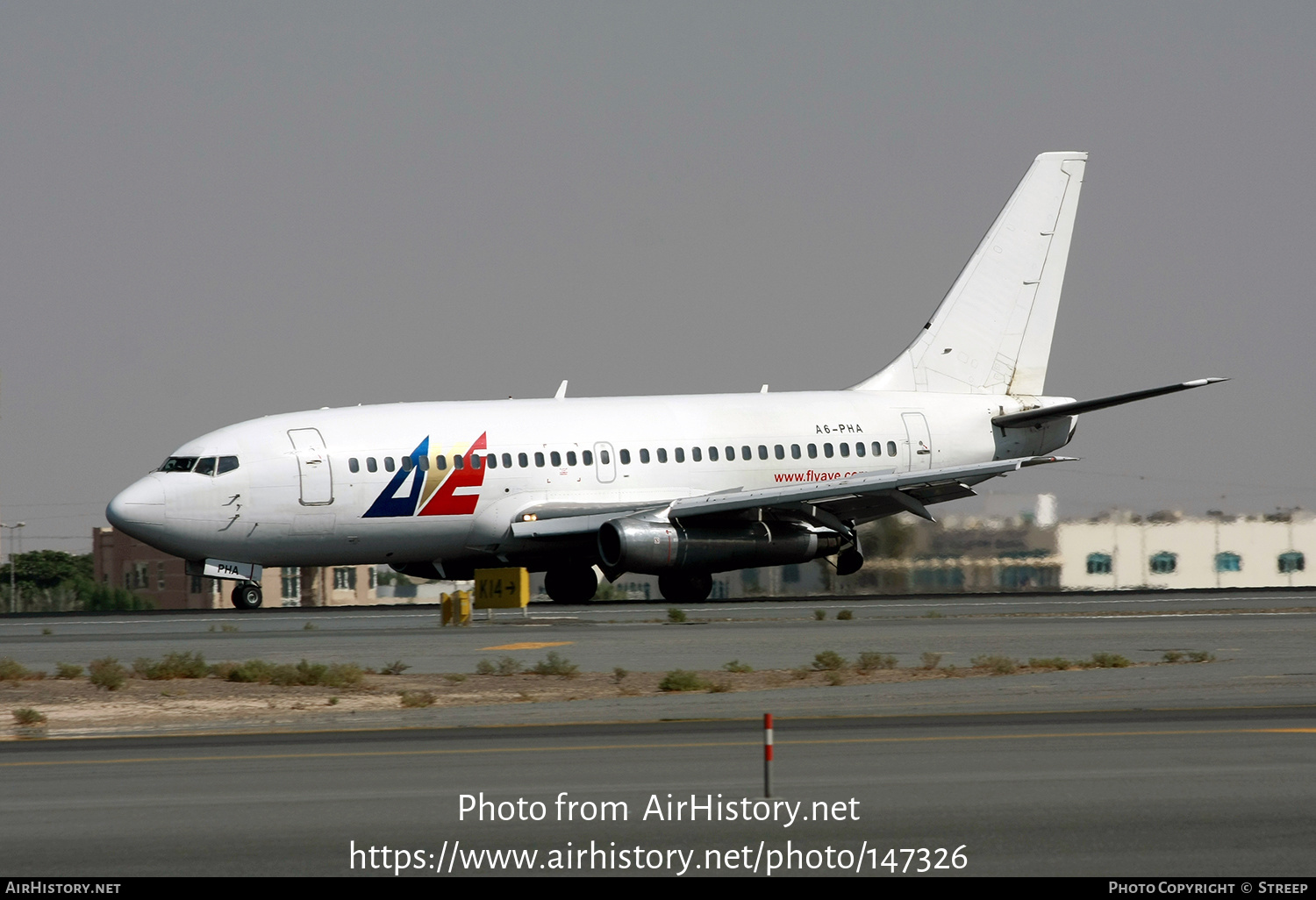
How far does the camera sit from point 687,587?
127 ft

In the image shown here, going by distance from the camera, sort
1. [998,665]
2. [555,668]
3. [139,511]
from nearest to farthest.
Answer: [998,665] < [555,668] < [139,511]

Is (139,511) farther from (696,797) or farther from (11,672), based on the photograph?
(696,797)

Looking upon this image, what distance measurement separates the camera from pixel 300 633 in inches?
1155

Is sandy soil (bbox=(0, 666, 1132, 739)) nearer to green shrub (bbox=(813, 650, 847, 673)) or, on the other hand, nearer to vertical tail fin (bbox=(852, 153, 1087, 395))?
green shrub (bbox=(813, 650, 847, 673))

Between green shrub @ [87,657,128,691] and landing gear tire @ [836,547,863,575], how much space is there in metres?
20.2

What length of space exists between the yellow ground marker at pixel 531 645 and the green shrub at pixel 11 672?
21.8ft

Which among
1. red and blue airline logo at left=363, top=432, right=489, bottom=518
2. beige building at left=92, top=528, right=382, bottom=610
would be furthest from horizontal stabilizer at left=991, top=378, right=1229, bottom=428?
beige building at left=92, top=528, right=382, bottom=610

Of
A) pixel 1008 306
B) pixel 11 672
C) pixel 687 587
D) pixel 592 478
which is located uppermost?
pixel 1008 306

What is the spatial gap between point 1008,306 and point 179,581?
121 feet

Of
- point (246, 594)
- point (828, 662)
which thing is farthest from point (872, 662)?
point (246, 594)

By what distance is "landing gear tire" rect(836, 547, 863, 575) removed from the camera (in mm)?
39250

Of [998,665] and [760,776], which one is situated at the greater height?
[998,665]

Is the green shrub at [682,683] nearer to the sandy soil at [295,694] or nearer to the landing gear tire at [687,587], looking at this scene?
the sandy soil at [295,694]

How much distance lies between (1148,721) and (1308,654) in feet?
26.5
